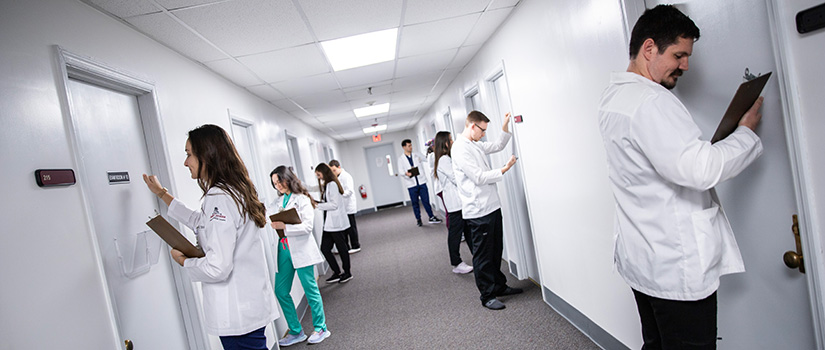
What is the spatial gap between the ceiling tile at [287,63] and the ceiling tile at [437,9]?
31.7 inches

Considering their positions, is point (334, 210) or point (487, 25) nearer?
point (487, 25)

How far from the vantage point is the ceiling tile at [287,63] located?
119 inches

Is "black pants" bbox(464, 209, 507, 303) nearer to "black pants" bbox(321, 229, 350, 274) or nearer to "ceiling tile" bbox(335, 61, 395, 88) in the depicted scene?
"ceiling tile" bbox(335, 61, 395, 88)

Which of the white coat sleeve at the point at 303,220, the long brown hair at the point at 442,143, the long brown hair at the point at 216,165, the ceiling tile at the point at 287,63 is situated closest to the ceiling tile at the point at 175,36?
the ceiling tile at the point at 287,63

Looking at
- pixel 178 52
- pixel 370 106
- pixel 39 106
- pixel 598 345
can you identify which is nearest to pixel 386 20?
pixel 178 52

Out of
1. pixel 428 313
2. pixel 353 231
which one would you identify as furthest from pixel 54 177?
pixel 353 231

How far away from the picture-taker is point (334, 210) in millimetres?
4660

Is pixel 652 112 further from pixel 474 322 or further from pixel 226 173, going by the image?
pixel 474 322

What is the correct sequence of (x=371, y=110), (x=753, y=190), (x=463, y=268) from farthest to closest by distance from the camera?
(x=371, y=110) → (x=463, y=268) → (x=753, y=190)

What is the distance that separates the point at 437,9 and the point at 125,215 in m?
2.17

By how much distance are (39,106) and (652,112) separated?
203 centimetres

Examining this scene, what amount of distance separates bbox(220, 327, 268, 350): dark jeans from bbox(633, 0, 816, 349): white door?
186cm

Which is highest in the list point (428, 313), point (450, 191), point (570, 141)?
point (570, 141)

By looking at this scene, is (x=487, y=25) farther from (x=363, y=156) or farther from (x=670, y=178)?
(x=363, y=156)
